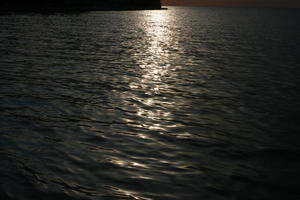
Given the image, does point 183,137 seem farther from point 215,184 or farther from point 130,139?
point 215,184

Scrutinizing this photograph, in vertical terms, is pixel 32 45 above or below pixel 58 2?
below

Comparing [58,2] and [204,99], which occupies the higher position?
[58,2]

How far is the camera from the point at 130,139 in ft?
34.1

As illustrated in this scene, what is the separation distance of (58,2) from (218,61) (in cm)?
15155

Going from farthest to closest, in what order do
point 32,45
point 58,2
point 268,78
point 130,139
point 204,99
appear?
point 58,2 < point 32,45 < point 268,78 < point 204,99 < point 130,139

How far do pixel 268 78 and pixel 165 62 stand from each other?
9581 millimetres

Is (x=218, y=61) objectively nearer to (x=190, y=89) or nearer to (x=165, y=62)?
(x=165, y=62)

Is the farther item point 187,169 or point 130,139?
point 130,139

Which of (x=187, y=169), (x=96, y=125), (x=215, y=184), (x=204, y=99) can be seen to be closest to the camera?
(x=215, y=184)

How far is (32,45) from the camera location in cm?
3606

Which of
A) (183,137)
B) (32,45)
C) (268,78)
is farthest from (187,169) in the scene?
(32,45)

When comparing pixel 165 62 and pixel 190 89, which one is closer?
pixel 190 89

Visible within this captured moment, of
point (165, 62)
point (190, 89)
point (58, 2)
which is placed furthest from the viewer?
point (58, 2)

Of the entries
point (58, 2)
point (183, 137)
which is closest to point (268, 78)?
point (183, 137)
